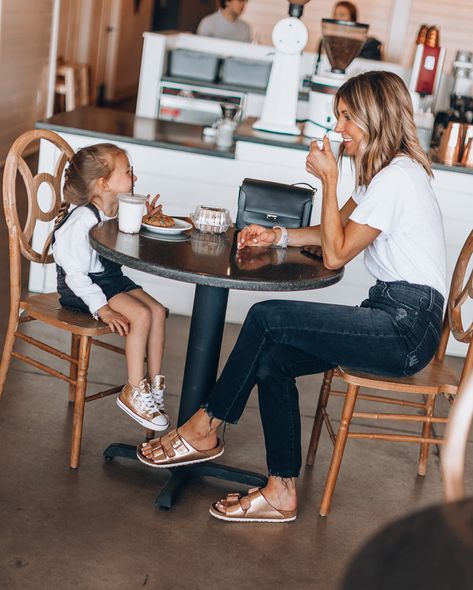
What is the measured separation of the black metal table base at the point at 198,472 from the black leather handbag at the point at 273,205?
0.74 metres

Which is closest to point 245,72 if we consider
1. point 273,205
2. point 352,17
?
point 352,17

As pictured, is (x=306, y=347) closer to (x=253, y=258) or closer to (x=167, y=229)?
(x=253, y=258)

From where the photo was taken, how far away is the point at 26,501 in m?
2.38

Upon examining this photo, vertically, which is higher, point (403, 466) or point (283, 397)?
point (283, 397)

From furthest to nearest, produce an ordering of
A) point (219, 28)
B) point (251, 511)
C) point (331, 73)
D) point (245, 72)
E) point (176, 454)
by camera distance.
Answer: point (219, 28) < point (245, 72) < point (331, 73) < point (176, 454) < point (251, 511)

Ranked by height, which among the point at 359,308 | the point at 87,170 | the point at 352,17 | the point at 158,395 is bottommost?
the point at 158,395

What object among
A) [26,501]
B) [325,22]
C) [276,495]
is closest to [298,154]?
[325,22]

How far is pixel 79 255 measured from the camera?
2.62 metres

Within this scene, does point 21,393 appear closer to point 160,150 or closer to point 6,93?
point 160,150

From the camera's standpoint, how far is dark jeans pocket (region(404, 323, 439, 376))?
95.0 inches

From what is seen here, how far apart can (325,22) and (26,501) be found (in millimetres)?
2513

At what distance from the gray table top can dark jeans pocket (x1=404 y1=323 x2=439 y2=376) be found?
289 millimetres

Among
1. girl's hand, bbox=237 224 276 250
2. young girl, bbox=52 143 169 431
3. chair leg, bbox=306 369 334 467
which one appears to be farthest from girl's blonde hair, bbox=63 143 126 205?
chair leg, bbox=306 369 334 467

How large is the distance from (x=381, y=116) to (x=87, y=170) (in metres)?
0.90
